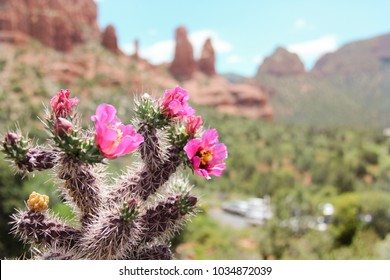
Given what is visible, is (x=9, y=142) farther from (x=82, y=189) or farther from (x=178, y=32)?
(x=178, y=32)

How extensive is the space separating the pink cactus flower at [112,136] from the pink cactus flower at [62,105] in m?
0.24

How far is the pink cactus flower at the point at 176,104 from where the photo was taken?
2219mm

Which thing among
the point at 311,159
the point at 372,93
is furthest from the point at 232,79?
the point at 311,159

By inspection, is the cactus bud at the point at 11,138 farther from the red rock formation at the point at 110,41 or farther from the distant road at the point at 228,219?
the red rock formation at the point at 110,41

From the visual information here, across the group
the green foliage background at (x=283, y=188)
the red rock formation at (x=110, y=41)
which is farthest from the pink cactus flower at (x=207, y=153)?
the red rock formation at (x=110, y=41)

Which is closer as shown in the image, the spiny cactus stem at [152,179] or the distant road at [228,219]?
the spiny cactus stem at [152,179]

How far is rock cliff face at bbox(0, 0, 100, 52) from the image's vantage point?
65188mm

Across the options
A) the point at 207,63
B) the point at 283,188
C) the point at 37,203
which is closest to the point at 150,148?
the point at 37,203

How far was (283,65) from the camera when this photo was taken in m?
173

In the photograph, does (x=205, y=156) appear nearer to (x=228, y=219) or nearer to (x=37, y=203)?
(x=37, y=203)

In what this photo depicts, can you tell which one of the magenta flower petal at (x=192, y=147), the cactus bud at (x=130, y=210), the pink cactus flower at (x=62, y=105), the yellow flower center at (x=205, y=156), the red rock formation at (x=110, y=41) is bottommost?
the cactus bud at (x=130, y=210)

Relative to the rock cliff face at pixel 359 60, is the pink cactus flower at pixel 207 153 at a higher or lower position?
lower
